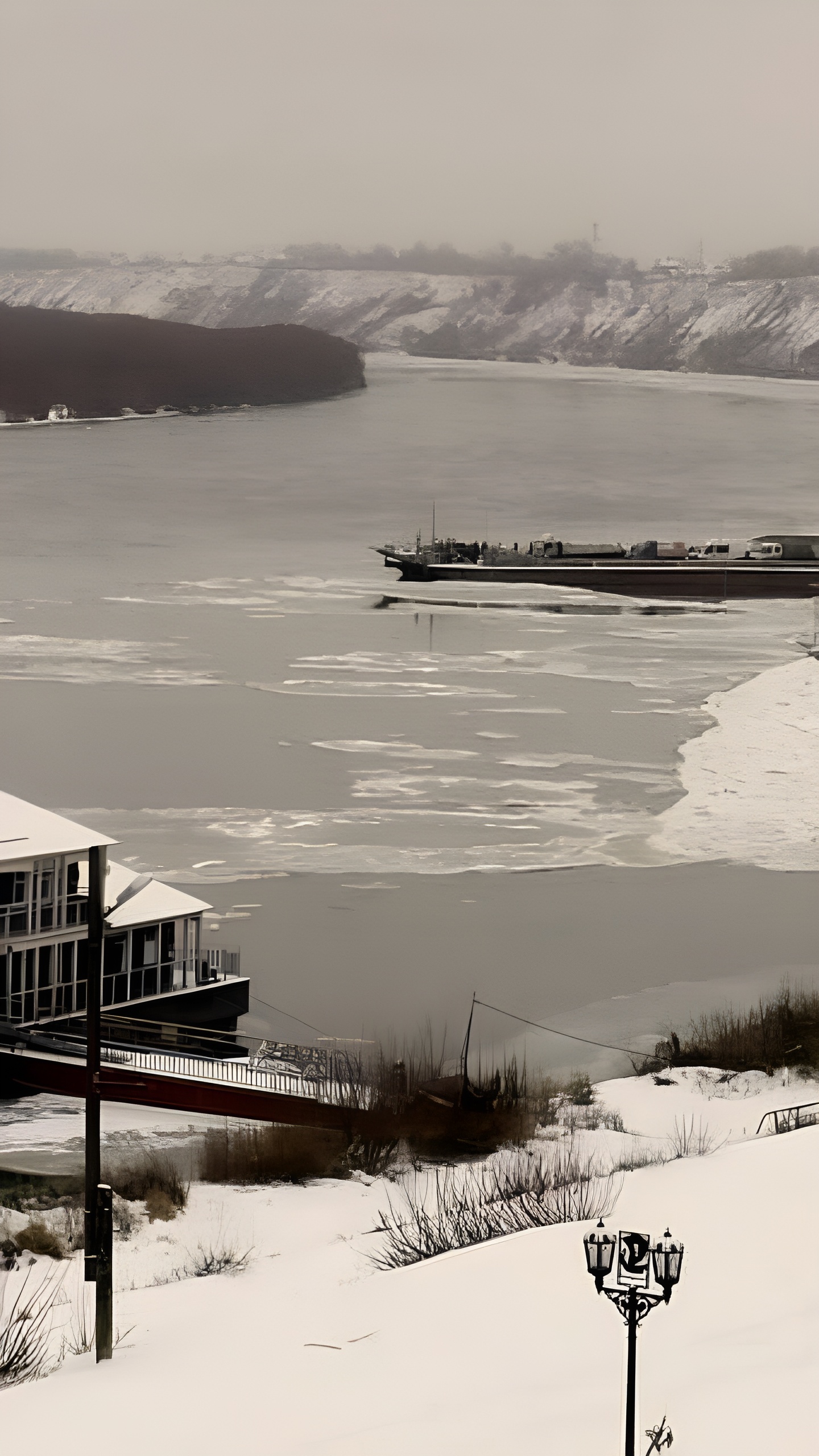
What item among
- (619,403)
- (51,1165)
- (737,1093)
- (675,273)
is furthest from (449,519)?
(51,1165)

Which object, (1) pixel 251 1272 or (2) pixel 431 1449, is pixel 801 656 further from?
(2) pixel 431 1449

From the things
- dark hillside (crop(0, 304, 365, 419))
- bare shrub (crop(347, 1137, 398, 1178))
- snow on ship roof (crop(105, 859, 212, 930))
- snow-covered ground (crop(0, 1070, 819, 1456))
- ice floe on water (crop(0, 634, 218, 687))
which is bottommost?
bare shrub (crop(347, 1137, 398, 1178))

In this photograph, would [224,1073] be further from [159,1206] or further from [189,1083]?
[159,1206]

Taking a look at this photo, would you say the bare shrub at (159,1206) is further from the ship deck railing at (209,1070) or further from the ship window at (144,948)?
the ship window at (144,948)

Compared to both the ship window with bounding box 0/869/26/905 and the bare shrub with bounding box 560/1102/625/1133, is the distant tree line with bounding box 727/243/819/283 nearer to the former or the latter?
the bare shrub with bounding box 560/1102/625/1133

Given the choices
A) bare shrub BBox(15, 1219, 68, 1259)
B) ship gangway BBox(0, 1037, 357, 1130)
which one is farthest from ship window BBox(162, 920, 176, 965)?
bare shrub BBox(15, 1219, 68, 1259)

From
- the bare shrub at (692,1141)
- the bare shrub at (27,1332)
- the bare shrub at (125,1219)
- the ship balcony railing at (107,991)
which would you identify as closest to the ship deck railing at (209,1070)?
the ship balcony railing at (107,991)

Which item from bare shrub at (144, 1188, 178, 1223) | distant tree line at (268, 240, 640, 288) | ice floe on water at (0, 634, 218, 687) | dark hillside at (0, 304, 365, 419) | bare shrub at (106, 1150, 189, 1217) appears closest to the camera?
bare shrub at (144, 1188, 178, 1223)

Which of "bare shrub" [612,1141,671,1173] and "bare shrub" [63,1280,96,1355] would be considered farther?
"bare shrub" [612,1141,671,1173]
